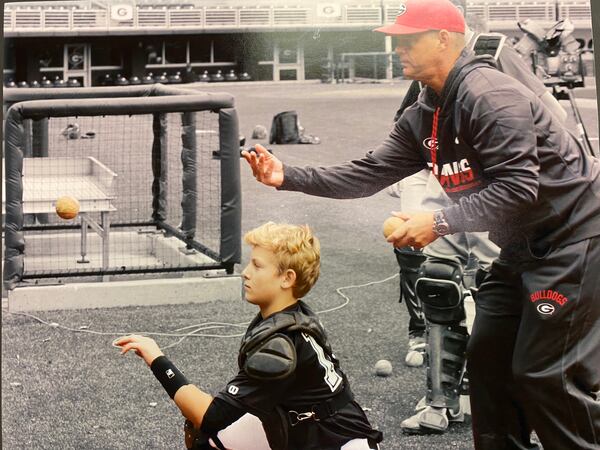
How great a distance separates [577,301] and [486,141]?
1.21 ft

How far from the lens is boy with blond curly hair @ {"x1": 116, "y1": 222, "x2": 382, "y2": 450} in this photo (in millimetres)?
2102

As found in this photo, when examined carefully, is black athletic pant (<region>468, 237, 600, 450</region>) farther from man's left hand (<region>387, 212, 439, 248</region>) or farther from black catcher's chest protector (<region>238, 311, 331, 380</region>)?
black catcher's chest protector (<region>238, 311, 331, 380</region>)

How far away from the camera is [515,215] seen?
2137mm

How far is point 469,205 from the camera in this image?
2.09 meters

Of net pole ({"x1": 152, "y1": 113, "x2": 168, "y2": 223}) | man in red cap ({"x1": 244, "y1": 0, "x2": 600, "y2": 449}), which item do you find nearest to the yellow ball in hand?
man in red cap ({"x1": 244, "y1": 0, "x2": 600, "y2": 449})

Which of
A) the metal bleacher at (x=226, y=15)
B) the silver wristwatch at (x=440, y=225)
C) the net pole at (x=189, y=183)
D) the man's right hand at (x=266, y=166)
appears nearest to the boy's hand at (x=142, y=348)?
the man's right hand at (x=266, y=166)

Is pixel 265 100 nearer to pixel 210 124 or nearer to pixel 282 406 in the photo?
pixel 210 124

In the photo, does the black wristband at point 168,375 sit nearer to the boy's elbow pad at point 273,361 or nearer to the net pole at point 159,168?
the boy's elbow pad at point 273,361

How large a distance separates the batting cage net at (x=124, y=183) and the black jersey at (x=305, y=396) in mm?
1032

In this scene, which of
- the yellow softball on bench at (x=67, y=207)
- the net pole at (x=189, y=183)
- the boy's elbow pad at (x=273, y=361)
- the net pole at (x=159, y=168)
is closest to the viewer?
the boy's elbow pad at (x=273, y=361)

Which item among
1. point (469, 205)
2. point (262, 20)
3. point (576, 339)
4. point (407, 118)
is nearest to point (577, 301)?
point (576, 339)

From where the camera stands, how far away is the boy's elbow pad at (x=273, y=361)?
2043 mm

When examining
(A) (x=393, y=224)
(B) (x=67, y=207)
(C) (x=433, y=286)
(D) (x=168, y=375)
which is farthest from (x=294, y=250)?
(B) (x=67, y=207)

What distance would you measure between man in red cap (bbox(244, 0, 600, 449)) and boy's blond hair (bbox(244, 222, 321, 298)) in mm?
167
